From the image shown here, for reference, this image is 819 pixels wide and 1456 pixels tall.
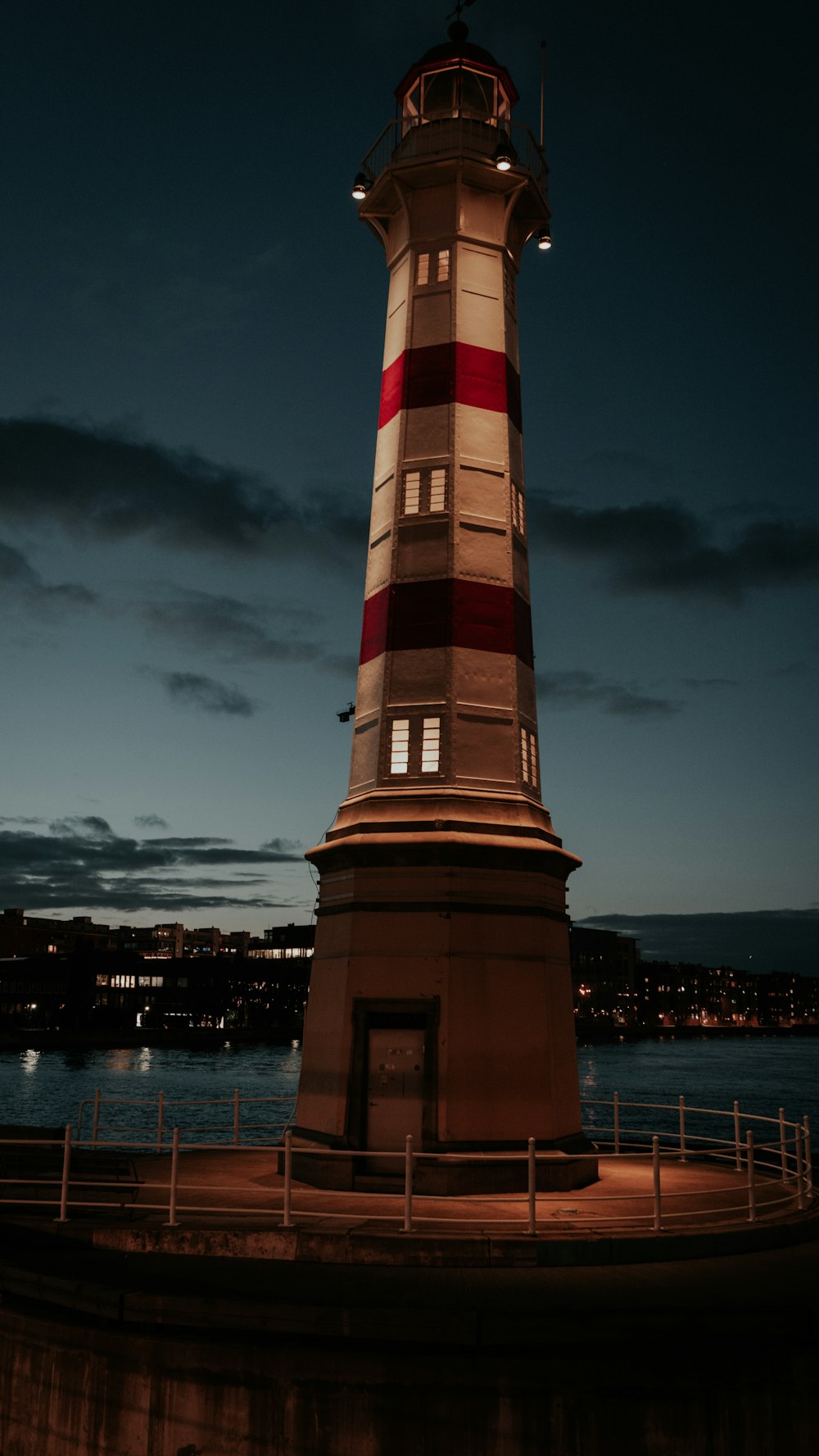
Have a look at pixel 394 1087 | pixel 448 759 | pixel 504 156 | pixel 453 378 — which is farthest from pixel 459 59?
pixel 394 1087

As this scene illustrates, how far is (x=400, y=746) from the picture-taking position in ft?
58.1

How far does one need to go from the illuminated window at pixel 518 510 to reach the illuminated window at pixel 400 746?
13.5 ft

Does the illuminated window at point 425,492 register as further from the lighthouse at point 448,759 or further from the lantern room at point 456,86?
the lantern room at point 456,86

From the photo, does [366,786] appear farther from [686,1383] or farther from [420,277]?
[686,1383]

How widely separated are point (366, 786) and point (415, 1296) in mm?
8976

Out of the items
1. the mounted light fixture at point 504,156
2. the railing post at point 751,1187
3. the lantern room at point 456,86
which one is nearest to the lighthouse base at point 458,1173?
the railing post at point 751,1187

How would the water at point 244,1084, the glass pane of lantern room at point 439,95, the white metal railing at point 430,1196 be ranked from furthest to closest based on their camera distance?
the water at point 244,1084
the glass pane of lantern room at point 439,95
the white metal railing at point 430,1196

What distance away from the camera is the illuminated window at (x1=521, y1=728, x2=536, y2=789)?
18.0 m

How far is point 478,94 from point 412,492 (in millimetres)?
8131

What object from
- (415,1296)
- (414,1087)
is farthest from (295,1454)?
(414,1087)

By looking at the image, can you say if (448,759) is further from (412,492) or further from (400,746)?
(412,492)

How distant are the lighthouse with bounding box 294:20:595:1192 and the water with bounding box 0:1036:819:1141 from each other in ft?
76.8

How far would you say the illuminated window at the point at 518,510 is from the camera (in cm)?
1914

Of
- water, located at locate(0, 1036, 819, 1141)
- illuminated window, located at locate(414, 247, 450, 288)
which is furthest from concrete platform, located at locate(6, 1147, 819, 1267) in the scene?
water, located at locate(0, 1036, 819, 1141)
